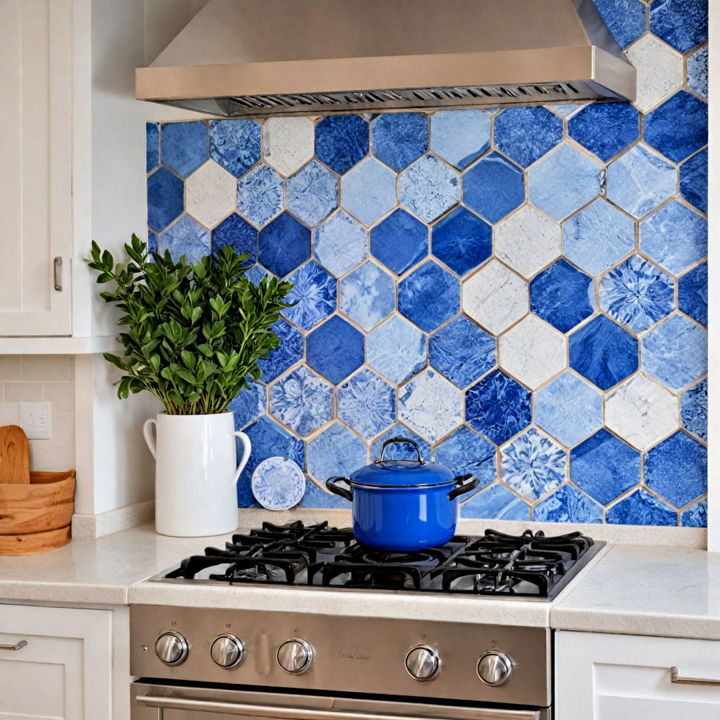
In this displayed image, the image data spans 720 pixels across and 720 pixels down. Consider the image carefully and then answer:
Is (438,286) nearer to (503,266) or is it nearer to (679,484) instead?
(503,266)

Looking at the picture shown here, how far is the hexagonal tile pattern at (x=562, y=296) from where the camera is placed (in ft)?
8.73

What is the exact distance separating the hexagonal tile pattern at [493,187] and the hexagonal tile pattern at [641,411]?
1.67ft

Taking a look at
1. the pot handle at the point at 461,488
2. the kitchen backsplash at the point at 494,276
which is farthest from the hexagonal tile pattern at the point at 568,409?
the pot handle at the point at 461,488

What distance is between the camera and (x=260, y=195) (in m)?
2.90

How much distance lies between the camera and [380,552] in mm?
2361

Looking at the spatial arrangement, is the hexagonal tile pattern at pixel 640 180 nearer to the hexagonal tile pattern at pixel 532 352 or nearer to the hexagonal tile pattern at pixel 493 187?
the hexagonal tile pattern at pixel 493 187

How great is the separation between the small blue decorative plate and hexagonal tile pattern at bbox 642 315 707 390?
2.99 ft

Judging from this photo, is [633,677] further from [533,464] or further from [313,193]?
[313,193]

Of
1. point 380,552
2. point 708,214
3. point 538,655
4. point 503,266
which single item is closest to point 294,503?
point 380,552

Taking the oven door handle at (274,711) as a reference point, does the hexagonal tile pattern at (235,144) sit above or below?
above

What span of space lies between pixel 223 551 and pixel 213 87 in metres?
0.99

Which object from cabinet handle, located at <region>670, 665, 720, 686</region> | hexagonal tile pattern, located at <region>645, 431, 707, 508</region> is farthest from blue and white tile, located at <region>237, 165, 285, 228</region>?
cabinet handle, located at <region>670, 665, 720, 686</region>

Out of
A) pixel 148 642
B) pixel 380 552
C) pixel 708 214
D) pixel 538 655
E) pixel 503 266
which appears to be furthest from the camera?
pixel 503 266

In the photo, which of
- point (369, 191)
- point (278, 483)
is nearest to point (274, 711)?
point (278, 483)
